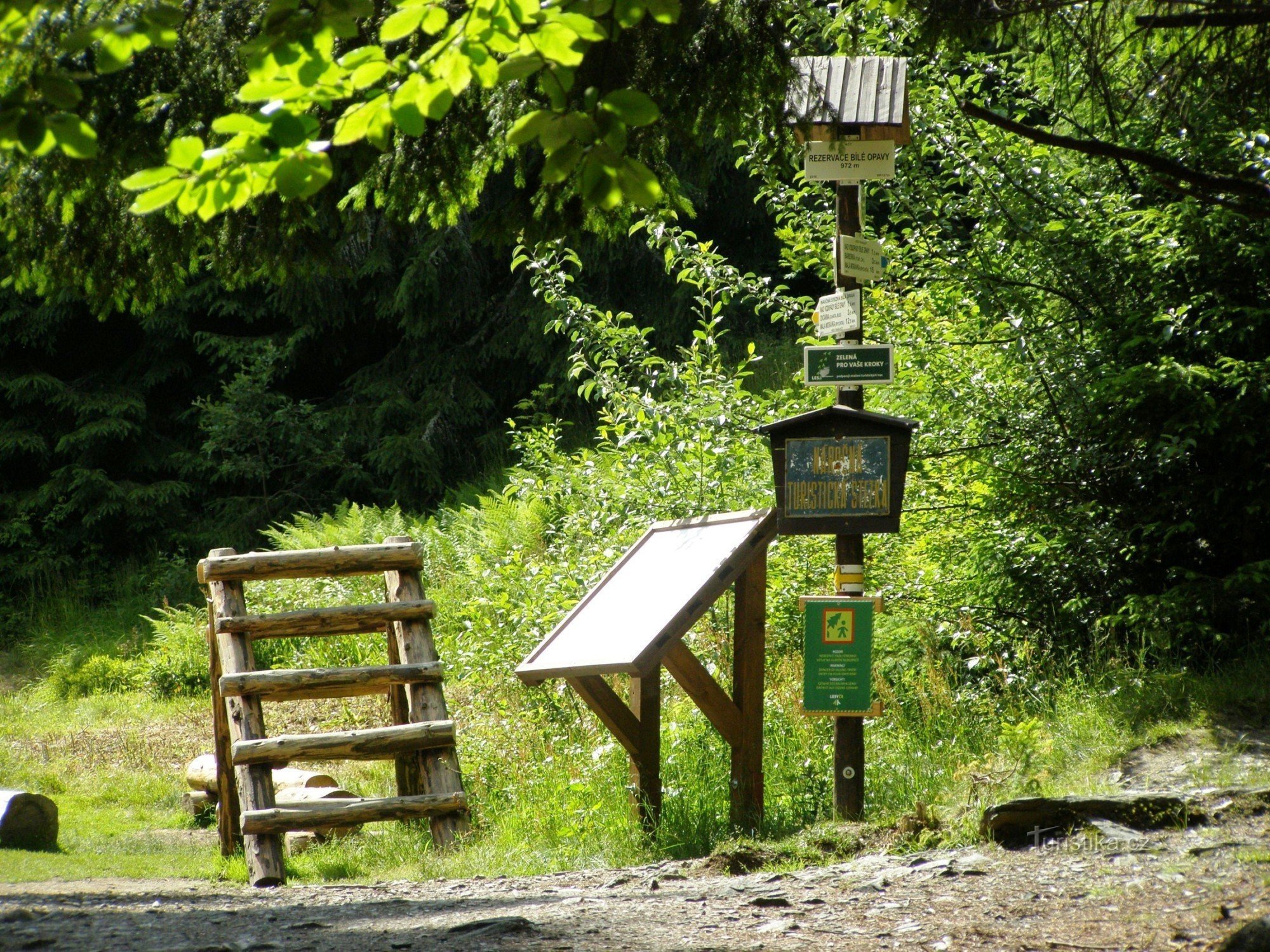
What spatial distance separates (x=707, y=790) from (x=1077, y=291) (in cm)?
371

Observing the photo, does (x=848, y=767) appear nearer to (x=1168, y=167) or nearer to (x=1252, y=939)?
(x=1252, y=939)

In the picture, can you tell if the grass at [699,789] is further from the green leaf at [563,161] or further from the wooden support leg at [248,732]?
the green leaf at [563,161]

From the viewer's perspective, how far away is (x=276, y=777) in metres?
8.47

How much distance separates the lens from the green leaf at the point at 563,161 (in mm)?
2469

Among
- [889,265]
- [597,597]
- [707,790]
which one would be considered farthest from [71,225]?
[889,265]

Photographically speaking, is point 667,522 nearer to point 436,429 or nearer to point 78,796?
point 78,796

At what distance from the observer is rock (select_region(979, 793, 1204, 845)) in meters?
4.72

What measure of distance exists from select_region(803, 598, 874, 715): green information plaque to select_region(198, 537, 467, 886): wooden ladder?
7.15ft

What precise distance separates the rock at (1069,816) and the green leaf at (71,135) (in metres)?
3.87

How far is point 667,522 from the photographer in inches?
256

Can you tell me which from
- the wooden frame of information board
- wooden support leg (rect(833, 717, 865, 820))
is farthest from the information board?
wooden support leg (rect(833, 717, 865, 820))

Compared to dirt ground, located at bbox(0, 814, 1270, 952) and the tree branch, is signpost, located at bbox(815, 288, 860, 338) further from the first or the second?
dirt ground, located at bbox(0, 814, 1270, 952)

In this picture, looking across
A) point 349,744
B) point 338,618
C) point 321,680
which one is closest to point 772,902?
point 349,744

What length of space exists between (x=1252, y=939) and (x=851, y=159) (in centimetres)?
379
